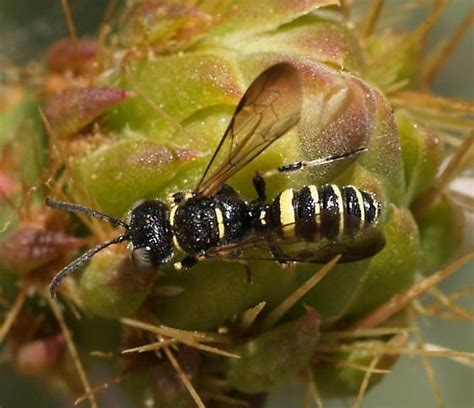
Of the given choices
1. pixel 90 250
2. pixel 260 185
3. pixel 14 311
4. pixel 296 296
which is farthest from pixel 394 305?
pixel 14 311

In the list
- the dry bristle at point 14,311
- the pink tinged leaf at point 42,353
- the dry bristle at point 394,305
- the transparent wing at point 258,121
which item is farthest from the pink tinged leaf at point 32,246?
the dry bristle at point 394,305

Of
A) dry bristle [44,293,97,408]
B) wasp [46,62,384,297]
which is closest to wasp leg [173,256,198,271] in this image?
wasp [46,62,384,297]

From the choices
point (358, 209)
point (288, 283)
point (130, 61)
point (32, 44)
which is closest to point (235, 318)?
point (288, 283)

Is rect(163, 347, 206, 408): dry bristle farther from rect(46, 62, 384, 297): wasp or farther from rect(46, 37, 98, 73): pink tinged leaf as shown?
rect(46, 37, 98, 73): pink tinged leaf

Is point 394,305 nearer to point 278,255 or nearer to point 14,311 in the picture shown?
point 278,255

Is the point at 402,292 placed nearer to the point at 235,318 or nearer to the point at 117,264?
the point at 235,318
